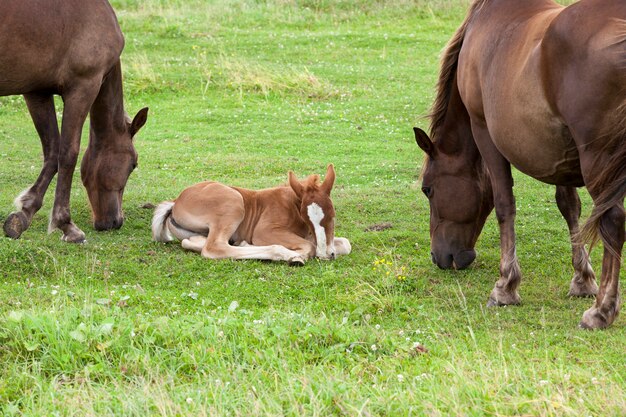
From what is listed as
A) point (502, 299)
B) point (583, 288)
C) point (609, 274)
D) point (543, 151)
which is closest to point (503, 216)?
point (502, 299)

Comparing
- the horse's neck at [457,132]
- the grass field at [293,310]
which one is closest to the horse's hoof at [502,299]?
the grass field at [293,310]

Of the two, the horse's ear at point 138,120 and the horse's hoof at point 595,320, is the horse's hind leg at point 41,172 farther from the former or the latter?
the horse's hoof at point 595,320

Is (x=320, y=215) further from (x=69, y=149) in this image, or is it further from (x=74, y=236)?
(x=69, y=149)

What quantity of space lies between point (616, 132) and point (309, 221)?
325 cm

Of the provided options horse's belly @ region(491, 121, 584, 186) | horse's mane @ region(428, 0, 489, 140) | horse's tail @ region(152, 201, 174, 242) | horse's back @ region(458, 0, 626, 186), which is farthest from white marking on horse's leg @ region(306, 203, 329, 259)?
horse's belly @ region(491, 121, 584, 186)

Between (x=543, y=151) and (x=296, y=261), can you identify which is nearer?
(x=543, y=151)

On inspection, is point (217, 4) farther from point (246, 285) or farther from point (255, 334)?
point (255, 334)

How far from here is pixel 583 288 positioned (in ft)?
24.3

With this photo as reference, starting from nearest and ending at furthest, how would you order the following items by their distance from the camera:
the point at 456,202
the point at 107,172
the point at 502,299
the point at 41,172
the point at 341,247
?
the point at 502,299
the point at 456,202
the point at 341,247
the point at 41,172
the point at 107,172

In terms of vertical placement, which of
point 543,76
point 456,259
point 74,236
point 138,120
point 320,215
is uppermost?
point 543,76

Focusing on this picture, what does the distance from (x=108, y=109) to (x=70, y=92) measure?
27.4 inches

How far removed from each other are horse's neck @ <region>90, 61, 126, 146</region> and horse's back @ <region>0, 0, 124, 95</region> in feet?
1.06

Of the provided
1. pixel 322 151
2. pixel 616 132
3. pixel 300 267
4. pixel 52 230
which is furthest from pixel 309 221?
pixel 322 151

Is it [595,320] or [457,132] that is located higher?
[457,132]
